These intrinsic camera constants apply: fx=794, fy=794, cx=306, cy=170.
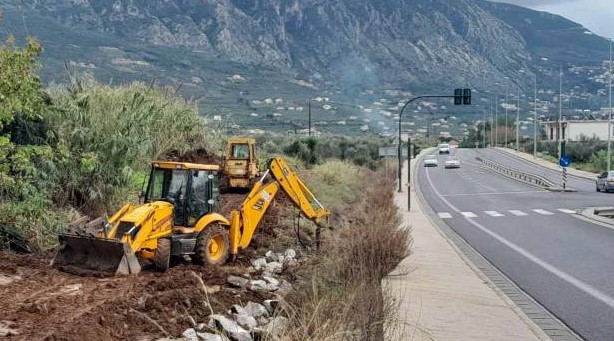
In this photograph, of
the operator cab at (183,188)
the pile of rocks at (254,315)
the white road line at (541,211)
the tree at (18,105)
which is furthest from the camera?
the white road line at (541,211)

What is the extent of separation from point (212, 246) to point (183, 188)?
1.44 m

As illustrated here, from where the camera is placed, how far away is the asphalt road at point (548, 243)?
1302 cm

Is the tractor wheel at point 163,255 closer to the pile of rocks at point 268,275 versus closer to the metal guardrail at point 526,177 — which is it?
the pile of rocks at point 268,275

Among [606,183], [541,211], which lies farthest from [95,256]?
[606,183]

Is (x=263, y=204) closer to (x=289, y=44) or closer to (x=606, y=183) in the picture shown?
(x=606, y=183)

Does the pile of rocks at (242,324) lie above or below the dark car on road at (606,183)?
above

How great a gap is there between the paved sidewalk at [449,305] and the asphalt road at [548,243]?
2.64 ft

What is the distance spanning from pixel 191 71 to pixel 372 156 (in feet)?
148

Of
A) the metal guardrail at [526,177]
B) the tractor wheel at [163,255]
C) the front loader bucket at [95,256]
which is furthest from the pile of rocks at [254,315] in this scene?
the metal guardrail at [526,177]

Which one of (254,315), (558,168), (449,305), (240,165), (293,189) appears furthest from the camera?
(558,168)

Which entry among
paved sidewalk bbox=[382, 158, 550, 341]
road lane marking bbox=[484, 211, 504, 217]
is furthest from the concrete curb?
paved sidewalk bbox=[382, 158, 550, 341]

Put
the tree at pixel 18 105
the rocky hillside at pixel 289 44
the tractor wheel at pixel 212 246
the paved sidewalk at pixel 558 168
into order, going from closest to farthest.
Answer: the tree at pixel 18 105 < the tractor wheel at pixel 212 246 < the paved sidewalk at pixel 558 168 < the rocky hillside at pixel 289 44

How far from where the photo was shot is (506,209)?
38.2 m

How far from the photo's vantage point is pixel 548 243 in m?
22.6
